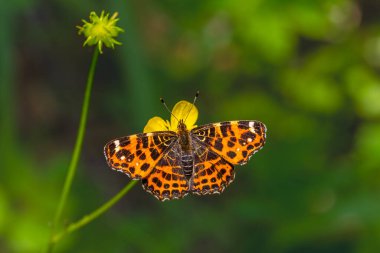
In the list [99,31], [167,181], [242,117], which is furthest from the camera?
[242,117]

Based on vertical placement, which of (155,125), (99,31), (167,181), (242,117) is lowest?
(167,181)

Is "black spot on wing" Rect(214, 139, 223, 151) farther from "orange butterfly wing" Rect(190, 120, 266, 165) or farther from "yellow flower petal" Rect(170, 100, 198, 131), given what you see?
"yellow flower petal" Rect(170, 100, 198, 131)

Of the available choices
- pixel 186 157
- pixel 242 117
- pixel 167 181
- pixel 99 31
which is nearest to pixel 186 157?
pixel 186 157

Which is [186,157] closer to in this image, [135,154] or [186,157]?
[186,157]

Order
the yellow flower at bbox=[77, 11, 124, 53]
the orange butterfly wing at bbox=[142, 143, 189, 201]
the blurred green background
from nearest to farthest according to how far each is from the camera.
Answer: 1. the orange butterfly wing at bbox=[142, 143, 189, 201]
2. the yellow flower at bbox=[77, 11, 124, 53]
3. the blurred green background

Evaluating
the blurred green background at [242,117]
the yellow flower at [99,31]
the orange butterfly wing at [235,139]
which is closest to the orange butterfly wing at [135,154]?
the orange butterfly wing at [235,139]

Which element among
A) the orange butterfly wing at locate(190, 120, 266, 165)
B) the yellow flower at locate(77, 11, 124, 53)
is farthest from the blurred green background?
the orange butterfly wing at locate(190, 120, 266, 165)

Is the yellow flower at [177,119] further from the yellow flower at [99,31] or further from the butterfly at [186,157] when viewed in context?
the yellow flower at [99,31]
